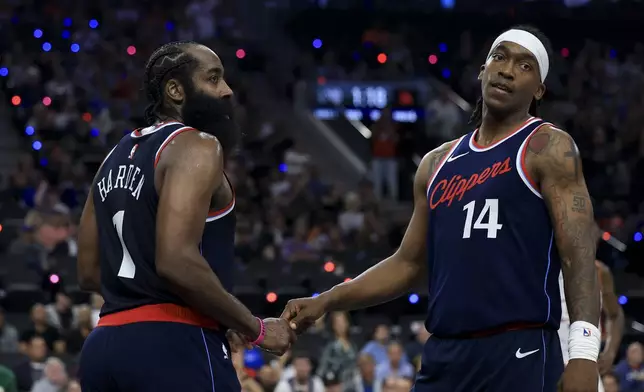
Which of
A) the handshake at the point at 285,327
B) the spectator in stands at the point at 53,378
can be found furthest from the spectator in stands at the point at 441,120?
the handshake at the point at 285,327

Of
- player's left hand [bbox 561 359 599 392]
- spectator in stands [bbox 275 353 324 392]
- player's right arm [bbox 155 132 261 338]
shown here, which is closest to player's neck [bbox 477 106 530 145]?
player's left hand [bbox 561 359 599 392]

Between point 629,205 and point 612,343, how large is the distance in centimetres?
1006

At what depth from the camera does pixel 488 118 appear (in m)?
4.89

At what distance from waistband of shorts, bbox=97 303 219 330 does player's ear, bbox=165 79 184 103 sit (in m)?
0.84

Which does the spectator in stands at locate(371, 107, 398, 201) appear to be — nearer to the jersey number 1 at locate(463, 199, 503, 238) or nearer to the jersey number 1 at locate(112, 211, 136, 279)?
the jersey number 1 at locate(463, 199, 503, 238)

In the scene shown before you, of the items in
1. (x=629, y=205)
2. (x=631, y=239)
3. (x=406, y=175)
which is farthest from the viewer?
(x=406, y=175)

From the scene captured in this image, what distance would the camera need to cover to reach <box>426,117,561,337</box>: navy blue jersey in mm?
4594

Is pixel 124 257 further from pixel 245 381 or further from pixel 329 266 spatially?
pixel 329 266

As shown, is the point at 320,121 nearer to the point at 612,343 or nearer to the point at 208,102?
the point at 612,343

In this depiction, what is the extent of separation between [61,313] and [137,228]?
8286 millimetres

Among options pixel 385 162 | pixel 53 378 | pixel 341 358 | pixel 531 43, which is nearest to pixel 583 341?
pixel 531 43

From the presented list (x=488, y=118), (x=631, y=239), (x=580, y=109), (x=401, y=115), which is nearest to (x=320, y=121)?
(x=401, y=115)

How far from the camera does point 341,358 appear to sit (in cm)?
1214

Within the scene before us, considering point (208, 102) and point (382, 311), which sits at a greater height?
point (208, 102)
